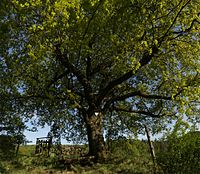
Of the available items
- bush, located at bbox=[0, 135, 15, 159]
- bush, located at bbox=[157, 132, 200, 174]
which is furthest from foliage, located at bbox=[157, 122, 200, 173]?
bush, located at bbox=[0, 135, 15, 159]

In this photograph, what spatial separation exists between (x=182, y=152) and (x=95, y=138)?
30.5ft

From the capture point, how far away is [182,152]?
1608cm

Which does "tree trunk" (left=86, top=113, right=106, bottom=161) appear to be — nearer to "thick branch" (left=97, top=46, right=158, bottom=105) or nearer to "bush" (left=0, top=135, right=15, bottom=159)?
"thick branch" (left=97, top=46, right=158, bottom=105)

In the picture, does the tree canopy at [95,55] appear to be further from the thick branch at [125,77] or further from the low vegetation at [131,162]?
the low vegetation at [131,162]

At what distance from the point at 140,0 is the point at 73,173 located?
9.81 meters

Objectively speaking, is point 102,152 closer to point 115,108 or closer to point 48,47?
point 115,108

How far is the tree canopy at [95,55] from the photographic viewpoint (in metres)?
20.4

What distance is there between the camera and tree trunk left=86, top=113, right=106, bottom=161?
24.1m

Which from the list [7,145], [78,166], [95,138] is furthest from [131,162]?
[7,145]

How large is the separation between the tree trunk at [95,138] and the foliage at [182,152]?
7900mm

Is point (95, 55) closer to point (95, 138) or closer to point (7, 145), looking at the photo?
point (95, 138)

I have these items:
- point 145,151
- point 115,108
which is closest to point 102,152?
point 145,151

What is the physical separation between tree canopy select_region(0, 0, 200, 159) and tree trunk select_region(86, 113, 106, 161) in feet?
0.21

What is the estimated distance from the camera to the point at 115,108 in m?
28.8
